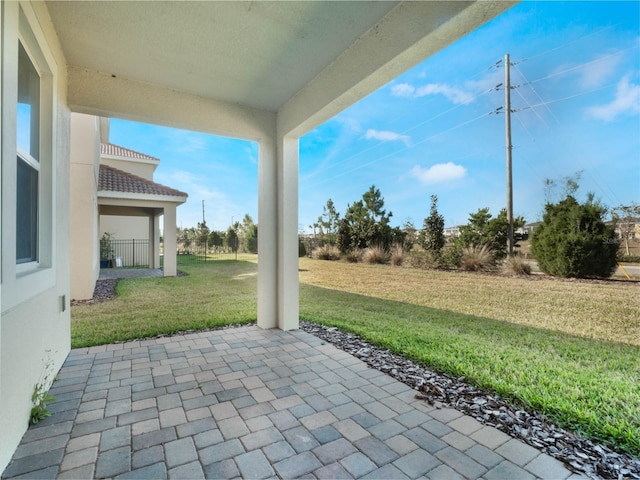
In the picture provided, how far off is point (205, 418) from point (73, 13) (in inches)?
140

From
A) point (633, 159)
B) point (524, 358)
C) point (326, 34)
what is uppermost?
point (326, 34)

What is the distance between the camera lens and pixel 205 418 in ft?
7.37

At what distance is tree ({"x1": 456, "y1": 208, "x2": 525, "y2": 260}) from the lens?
4930 mm

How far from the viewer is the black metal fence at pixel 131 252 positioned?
12516 mm

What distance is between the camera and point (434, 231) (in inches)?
247

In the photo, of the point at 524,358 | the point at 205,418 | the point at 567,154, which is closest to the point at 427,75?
the point at 567,154

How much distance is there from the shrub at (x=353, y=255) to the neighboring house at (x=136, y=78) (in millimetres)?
5035

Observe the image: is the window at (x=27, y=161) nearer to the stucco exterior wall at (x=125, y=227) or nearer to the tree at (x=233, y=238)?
the tree at (x=233, y=238)

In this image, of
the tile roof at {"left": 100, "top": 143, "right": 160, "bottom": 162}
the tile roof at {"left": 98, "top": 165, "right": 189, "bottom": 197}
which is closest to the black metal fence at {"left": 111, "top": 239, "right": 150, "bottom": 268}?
the tile roof at {"left": 100, "top": 143, "right": 160, "bottom": 162}

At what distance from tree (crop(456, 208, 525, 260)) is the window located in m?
5.94

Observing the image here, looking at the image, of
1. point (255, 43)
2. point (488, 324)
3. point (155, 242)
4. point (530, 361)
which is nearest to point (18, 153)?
point (255, 43)

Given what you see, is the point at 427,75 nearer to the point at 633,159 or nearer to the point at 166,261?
the point at 633,159

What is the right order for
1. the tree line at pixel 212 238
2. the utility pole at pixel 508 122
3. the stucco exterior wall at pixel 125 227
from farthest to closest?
the stucco exterior wall at pixel 125 227 → the tree line at pixel 212 238 → the utility pole at pixel 508 122

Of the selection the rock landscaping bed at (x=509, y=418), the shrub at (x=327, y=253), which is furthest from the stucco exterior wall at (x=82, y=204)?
the rock landscaping bed at (x=509, y=418)
